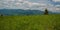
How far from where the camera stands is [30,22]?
223 centimetres

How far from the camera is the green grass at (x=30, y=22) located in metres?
2.14

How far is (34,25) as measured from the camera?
2215 millimetres

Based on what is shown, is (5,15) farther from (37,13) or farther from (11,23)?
(37,13)

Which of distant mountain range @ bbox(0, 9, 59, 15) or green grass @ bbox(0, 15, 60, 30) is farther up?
distant mountain range @ bbox(0, 9, 59, 15)

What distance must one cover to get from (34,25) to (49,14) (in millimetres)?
304

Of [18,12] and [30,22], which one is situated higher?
[18,12]

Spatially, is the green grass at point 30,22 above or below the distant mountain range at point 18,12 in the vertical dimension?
below

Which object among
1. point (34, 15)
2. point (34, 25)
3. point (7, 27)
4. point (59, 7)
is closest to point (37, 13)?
point (34, 15)

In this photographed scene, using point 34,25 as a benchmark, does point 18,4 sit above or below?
above

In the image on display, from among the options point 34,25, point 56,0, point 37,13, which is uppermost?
point 56,0

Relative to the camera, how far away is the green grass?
214 centimetres

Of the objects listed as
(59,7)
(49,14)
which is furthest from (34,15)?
(59,7)

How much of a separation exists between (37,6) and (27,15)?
21 centimetres

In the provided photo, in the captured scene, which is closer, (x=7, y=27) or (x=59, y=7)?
(x=7, y=27)
